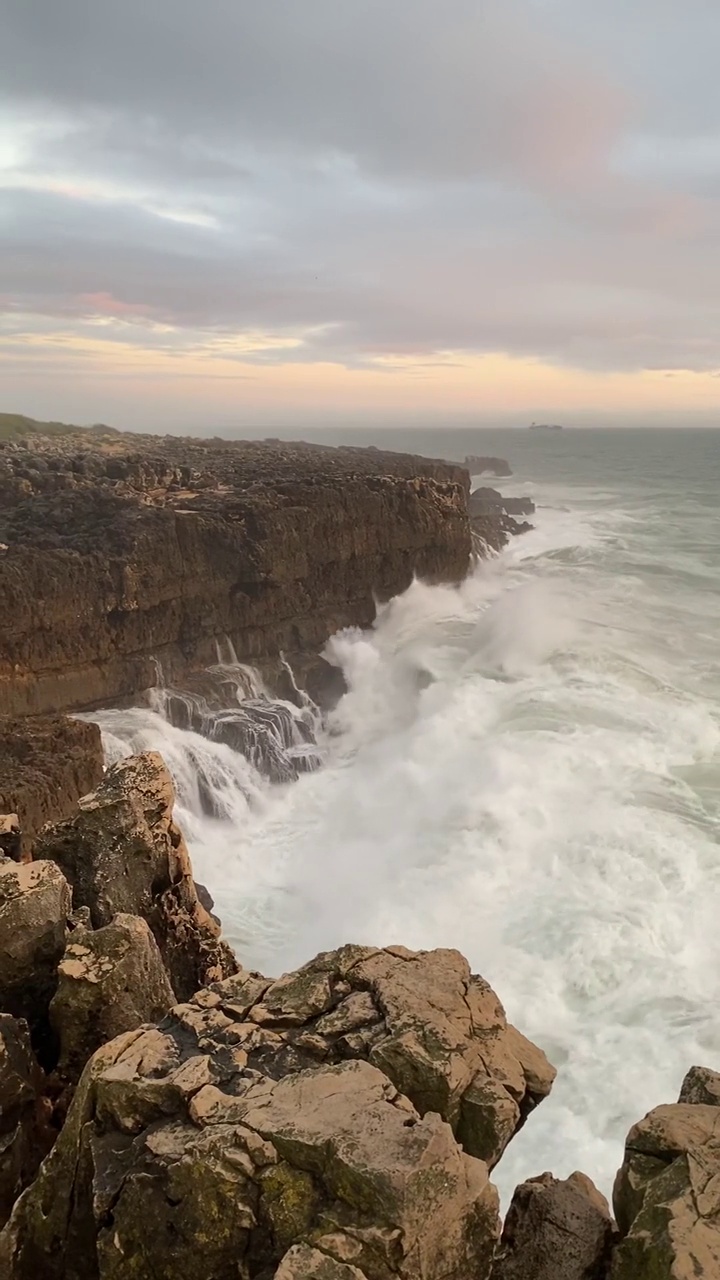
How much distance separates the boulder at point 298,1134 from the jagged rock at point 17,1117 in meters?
0.52

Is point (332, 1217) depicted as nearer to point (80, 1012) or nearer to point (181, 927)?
point (80, 1012)

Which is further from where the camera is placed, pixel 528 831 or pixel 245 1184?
pixel 528 831

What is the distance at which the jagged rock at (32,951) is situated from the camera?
6.47 metres

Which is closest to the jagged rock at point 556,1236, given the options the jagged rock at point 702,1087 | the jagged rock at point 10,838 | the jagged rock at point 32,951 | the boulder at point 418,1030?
the boulder at point 418,1030

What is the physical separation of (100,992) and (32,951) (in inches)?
31.1

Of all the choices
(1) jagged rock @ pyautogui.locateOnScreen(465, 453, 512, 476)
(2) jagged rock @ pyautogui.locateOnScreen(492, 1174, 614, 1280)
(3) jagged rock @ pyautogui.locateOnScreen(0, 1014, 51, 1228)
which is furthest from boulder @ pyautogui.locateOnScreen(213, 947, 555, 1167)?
(1) jagged rock @ pyautogui.locateOnScreen(465, 453, 512, 476)

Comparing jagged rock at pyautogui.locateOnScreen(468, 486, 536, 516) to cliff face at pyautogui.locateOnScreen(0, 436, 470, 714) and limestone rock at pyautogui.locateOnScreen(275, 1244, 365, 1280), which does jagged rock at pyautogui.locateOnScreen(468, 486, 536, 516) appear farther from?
limestone rock at pyautogui.locateOnScreen(275, 1244, 365, 1280)

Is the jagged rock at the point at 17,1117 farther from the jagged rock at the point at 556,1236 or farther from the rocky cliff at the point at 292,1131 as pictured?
the jagged rock at the point at 556,1236

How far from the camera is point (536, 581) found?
128 feet

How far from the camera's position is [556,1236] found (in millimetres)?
4770

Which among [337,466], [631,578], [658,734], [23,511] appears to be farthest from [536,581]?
[23,511]

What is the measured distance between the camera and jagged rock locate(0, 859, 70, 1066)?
6469 mm

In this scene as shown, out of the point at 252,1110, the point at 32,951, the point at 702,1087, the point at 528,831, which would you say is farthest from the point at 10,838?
the point at 528,831

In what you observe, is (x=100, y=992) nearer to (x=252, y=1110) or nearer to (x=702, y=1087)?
(x=252, y=1110)
